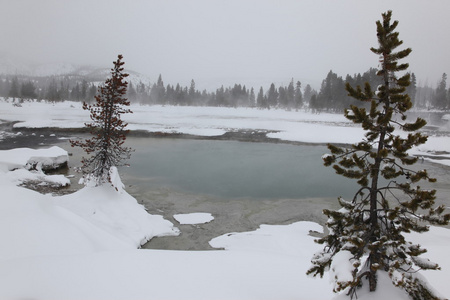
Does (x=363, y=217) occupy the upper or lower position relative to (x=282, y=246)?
upper

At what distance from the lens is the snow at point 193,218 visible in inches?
549

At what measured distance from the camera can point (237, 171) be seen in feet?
82.3

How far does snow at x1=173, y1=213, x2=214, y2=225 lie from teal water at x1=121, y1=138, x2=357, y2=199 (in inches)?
147

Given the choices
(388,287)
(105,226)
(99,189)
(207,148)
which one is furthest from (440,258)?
(207,148)

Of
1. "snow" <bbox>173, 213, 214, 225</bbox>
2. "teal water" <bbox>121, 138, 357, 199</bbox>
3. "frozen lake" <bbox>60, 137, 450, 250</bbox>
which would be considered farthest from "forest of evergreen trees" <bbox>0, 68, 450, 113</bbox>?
"snow" <bbox>173, 213, 214, 225</bbox>

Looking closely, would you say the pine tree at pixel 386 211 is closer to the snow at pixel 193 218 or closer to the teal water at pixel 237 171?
the snow at pixel 193 218

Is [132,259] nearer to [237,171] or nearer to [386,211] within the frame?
[386,211]

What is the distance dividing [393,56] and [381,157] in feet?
6.03

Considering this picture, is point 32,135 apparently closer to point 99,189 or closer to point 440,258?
point 99,189

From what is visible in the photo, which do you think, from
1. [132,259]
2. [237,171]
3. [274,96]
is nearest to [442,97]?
[274,96]

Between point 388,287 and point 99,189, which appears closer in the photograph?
point 388,287

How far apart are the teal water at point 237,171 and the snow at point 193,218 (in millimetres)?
3728

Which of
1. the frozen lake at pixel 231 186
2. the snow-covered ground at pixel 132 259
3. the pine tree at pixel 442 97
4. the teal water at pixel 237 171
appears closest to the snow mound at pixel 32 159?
the frozen lake at pixel 231 186

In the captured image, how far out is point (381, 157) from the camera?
203 inches
